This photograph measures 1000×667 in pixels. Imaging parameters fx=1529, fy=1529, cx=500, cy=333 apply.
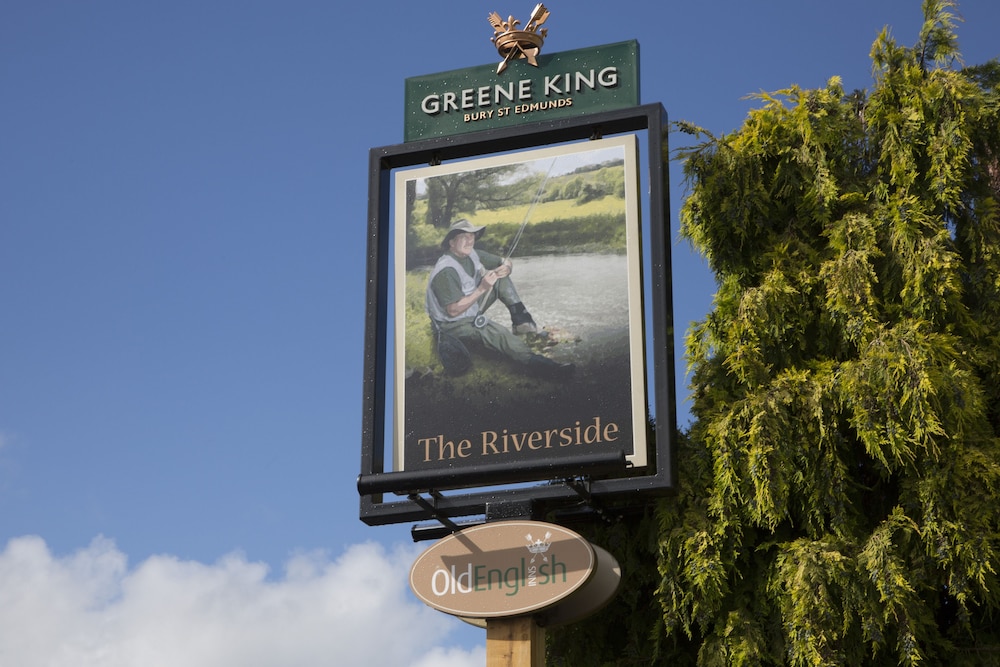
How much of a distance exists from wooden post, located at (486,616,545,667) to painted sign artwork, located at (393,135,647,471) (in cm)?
150

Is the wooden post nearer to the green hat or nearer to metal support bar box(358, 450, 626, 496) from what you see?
metal support bar box(358, 450, 626, 496)

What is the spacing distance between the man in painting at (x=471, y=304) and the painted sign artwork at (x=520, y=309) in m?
0.01

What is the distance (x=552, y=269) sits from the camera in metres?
14.5

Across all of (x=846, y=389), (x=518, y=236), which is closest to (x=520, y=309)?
(x=518, y=236)

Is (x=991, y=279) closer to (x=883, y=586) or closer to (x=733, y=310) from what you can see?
(x=733, y=310)

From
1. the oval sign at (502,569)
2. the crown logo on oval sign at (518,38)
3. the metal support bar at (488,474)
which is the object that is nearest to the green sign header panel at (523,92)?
the crown logo on oval sign at (518,38)

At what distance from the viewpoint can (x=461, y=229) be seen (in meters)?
15.0

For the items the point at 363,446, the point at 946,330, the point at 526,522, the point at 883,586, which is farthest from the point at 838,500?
the point at 363,446

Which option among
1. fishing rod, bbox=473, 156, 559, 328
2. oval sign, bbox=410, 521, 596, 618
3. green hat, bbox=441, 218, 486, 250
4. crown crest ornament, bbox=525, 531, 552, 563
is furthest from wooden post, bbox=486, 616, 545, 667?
green hat, bbox=441, 218, 486, 250

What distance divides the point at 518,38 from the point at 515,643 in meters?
6.21

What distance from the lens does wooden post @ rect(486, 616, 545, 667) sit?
13047 millimetres

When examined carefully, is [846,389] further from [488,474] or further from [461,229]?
[461,229]

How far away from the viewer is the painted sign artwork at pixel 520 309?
45.6 ft

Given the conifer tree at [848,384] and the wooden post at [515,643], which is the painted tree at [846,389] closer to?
the conifer tree at [848,384]
